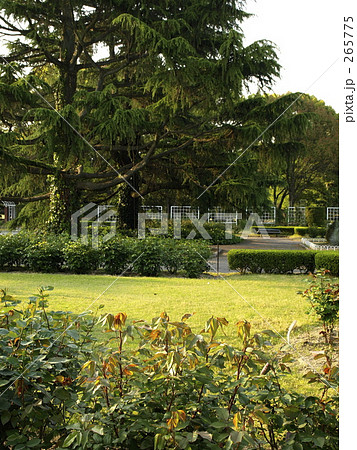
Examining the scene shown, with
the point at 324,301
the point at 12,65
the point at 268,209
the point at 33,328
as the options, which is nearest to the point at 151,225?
the point at 12,65

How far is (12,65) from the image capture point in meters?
12.2

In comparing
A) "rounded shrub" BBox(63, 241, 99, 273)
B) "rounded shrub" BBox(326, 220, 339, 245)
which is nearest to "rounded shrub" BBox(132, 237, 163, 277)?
"rounded shrub" BBox(63, 241, 99, 273)

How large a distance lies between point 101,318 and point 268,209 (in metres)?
33.0

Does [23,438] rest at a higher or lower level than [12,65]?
lower

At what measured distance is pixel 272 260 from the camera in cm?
1114

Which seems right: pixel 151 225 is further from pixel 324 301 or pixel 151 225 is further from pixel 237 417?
pixel 237 417

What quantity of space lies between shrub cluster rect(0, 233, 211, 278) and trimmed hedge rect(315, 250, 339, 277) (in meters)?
2.85

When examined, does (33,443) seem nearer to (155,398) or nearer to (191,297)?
(155,398)

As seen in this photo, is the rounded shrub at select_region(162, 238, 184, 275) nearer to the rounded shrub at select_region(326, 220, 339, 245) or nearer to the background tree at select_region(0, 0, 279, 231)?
the background tree at select_region(0, 0, 279, 231)

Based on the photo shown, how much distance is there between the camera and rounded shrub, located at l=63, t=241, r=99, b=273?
34.7 ft

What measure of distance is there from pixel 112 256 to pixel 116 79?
8529 mm

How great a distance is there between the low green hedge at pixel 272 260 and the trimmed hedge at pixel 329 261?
0.40 metres

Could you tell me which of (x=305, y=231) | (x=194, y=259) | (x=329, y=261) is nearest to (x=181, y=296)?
(x=194, y=259)

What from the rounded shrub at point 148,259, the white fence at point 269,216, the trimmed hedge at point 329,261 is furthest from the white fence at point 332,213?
the rounded shrub at point 148,259
